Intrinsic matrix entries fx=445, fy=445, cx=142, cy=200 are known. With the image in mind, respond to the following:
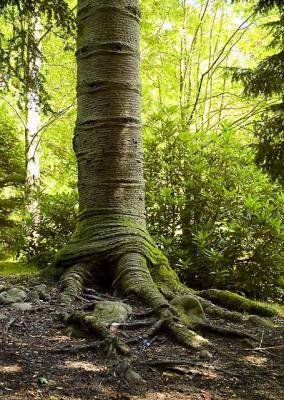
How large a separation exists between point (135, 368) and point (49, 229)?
3.81 m

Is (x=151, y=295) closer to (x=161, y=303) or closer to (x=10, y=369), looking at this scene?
(x=161, y=303)

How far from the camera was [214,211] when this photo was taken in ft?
17.2

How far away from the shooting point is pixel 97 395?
75.8 inches

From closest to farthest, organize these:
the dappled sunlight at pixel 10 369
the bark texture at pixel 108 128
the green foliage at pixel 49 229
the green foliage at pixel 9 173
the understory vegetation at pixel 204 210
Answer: the dappled sunlight at pixel 10 369 → the bark texture at pixel 108 128 → the understory vegetation at pixel 204 210 → the green foliage at pixel 49 229 → the green foliage at pixel 9 173

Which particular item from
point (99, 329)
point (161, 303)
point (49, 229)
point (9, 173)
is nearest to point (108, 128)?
point (161, 303)

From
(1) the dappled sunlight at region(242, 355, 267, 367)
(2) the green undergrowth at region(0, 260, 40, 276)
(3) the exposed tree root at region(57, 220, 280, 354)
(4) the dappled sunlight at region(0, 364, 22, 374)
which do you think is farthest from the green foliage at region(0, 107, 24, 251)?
(1) the dappled sunlight at region(242, 355, 267, 367)

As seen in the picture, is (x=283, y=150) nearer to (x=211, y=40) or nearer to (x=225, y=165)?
(x=225, y=165)

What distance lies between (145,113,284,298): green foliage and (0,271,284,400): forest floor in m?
1.96

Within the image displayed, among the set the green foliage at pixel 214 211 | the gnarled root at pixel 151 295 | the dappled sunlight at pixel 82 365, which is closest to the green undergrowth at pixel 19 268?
the green foliage at pixel 214 211

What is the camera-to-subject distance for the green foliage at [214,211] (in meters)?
4.83

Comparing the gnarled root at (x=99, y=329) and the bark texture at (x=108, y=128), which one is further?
the bark texture at (x=108, y=128)

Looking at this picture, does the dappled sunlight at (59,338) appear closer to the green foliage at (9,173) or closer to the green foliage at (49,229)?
the green foliage at (49,229)

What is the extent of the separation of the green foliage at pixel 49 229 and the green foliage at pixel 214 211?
3.49ft

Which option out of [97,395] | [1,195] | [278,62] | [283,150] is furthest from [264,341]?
[1,195]
